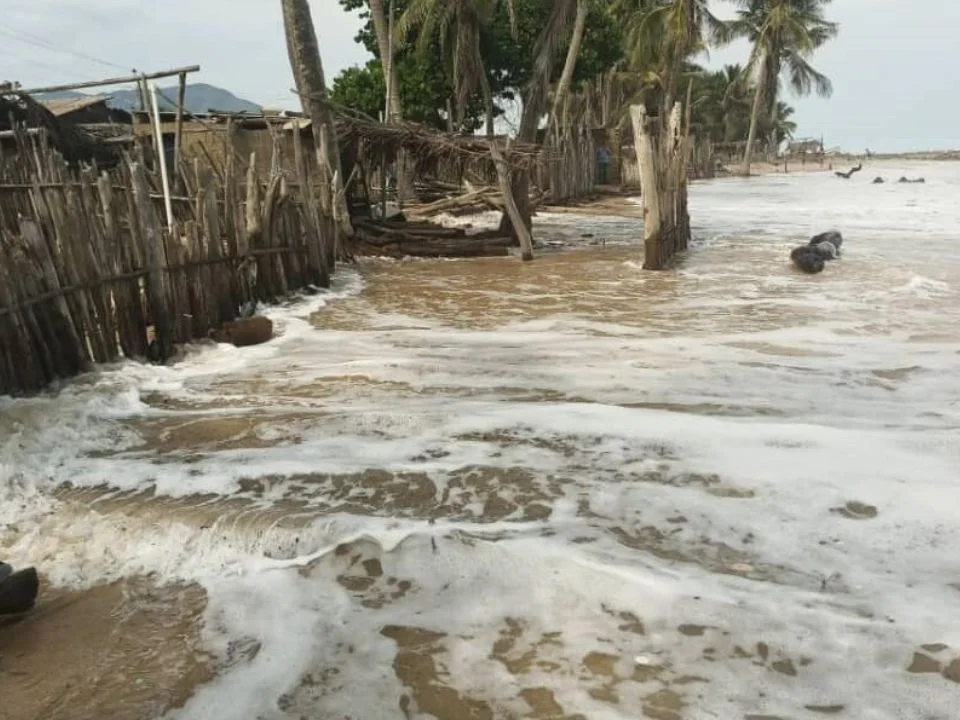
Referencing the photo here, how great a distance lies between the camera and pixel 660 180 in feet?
32.3

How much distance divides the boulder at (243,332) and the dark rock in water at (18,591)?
12.1 feet

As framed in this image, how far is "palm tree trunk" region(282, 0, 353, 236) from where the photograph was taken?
1023 cm

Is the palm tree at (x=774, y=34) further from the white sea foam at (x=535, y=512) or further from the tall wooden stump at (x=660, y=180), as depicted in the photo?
the white sea foam at (x=535, y=512)

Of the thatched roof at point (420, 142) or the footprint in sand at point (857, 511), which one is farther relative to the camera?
the thatched roof at point (420, 142)

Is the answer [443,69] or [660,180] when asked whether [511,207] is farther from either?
[443,69]

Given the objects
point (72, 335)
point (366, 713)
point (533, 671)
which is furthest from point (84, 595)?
point (72, 335)

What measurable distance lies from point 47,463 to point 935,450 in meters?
4.21

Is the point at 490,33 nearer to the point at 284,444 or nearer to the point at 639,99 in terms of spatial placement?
the point at 639,99

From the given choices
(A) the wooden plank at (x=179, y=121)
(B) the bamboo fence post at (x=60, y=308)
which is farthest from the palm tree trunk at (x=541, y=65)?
(B) the bamboo fence post at (x=60, y=308)

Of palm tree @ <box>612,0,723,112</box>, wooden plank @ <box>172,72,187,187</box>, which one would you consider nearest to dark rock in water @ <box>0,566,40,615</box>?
wooden plank @ <box>172,72,187,187</box>

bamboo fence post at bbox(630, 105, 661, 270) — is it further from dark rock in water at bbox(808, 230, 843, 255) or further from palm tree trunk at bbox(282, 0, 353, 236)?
palm tree trunk at bbox(282, 0, 353, 236)

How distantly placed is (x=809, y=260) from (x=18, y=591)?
9262 millimetres

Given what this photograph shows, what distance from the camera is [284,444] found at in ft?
12.9

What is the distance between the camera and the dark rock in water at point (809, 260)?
31.5 ft
